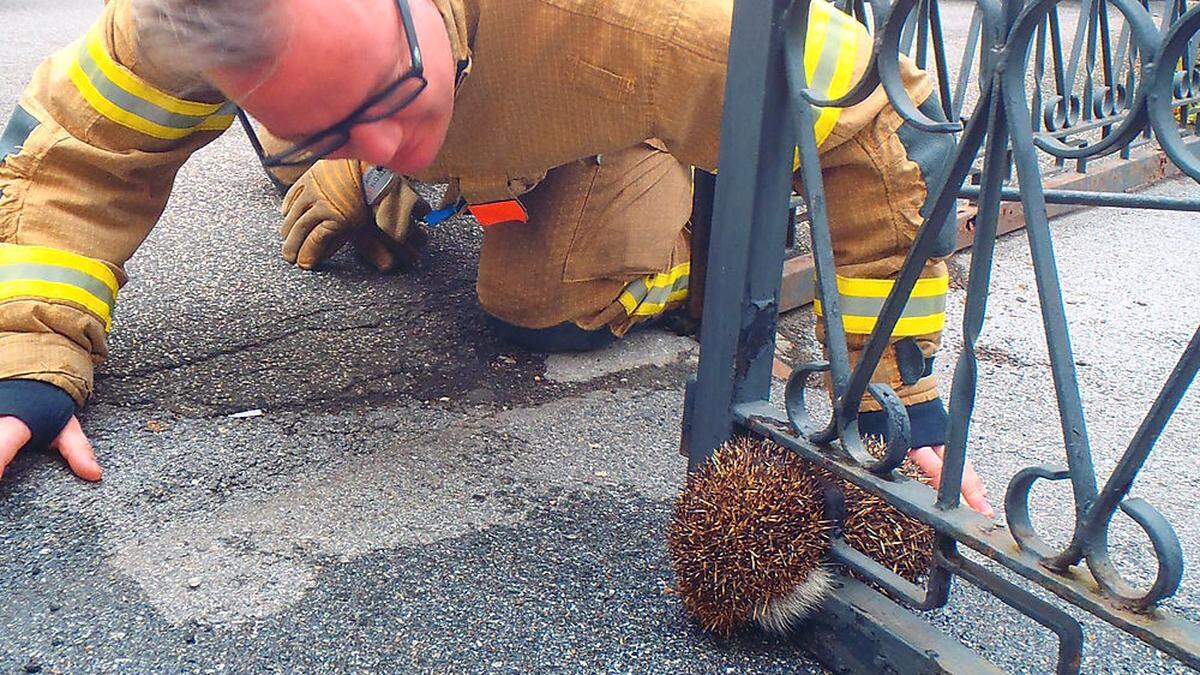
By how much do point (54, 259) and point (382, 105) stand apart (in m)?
0.94

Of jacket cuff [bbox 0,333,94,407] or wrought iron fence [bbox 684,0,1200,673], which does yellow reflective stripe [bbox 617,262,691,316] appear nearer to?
wrought iron fence [bbox 684,0,1200,673]

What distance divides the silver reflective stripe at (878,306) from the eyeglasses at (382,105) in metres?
0.86

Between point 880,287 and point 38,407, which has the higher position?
point 880,287

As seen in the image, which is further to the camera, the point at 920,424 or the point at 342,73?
the point at 920,424

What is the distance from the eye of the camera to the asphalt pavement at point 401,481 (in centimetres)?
178

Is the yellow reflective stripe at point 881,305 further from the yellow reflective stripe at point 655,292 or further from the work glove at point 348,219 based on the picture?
the work glove at point 348,219

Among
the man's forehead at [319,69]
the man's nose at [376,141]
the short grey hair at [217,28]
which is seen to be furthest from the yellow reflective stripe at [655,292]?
the short grey hair at [217,28]

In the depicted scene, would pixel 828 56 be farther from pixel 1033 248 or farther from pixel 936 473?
pixel 936 473

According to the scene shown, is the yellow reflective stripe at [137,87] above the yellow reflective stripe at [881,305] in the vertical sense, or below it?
above

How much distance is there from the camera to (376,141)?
1.76 metres

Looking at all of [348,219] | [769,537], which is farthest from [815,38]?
[348,219]

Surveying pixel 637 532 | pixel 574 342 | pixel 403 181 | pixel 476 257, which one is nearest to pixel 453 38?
pixel 637 532

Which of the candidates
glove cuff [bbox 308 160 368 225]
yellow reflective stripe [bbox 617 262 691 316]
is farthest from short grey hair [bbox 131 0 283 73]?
glove cuff [bbox 308 160 368 225]

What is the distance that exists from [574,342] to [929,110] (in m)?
1.27
